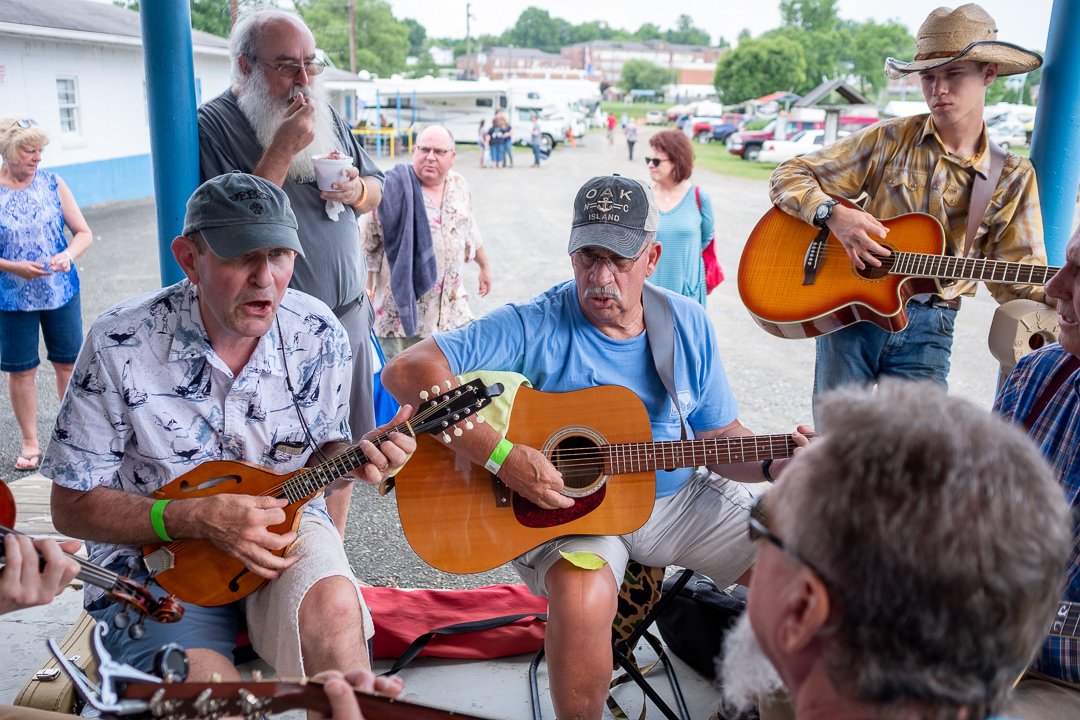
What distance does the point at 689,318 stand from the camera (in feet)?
9.52

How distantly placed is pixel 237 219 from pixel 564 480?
1.20 meters

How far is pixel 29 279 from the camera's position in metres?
4.61

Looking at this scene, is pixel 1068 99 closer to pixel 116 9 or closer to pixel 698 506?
pixel 698 506

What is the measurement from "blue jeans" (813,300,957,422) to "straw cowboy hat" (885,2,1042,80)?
3.01 ft

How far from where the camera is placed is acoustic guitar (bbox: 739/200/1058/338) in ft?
10.8

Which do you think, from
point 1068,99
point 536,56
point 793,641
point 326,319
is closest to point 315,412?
point 326,319

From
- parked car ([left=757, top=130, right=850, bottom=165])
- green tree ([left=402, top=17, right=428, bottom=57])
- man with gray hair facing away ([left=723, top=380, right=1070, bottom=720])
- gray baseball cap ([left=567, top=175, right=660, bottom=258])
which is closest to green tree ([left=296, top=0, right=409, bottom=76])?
parked car ([left=757, top=130, right=850, bottom=165])

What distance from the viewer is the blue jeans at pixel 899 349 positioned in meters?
3.44

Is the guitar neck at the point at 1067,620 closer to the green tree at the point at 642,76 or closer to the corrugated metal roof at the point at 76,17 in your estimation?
the corrugated metal roof at the point at 76,17

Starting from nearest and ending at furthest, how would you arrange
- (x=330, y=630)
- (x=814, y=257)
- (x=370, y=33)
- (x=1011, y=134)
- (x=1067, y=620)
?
(x=1067, y=620)
(x=330, y=630)
(x=814, y=257)
(x=1011, y=134)
(x=370, y=33)

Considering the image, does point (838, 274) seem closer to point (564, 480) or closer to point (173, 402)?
point (564, 480)

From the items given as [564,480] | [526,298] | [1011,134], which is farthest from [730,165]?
[564,480]

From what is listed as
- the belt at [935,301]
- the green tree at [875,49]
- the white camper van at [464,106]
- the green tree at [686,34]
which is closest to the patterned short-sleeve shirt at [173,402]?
the belt at [935,301]

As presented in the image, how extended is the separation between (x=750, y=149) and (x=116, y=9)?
19361mm
